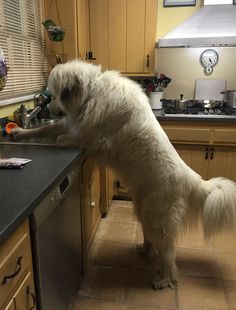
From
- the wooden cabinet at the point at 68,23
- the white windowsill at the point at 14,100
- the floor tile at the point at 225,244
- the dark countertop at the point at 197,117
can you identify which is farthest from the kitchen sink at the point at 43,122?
the floor tile at the point at 225,244

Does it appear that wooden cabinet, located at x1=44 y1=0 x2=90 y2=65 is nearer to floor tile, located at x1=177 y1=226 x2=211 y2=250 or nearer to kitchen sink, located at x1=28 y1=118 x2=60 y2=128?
kitchen sink, located at x1=28 y1=118 x2=60 y2=128

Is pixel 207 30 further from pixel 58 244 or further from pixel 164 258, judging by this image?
pixel 58 244

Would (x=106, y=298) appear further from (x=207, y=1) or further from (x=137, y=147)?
(x=207, y=1)

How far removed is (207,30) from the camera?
2.60 m

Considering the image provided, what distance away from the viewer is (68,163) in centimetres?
133

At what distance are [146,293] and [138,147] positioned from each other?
3.29 ft

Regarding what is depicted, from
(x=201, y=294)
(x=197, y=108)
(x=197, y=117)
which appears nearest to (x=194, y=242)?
(x=201, y=294)

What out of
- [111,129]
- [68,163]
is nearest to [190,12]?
[111,129]

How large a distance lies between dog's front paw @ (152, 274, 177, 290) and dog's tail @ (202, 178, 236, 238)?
17.9 inches

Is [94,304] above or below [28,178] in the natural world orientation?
below

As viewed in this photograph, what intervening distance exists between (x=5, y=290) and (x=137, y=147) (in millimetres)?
1077

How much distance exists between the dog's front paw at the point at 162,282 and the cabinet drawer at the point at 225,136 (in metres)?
1.42

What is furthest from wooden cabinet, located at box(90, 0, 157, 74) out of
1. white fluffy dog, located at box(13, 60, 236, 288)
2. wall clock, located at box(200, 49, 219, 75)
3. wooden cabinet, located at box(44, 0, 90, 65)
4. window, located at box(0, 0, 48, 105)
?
white fluffy dog, located at box(13, 60, 236, 288)

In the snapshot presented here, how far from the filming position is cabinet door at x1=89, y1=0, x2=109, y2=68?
2.75 m
